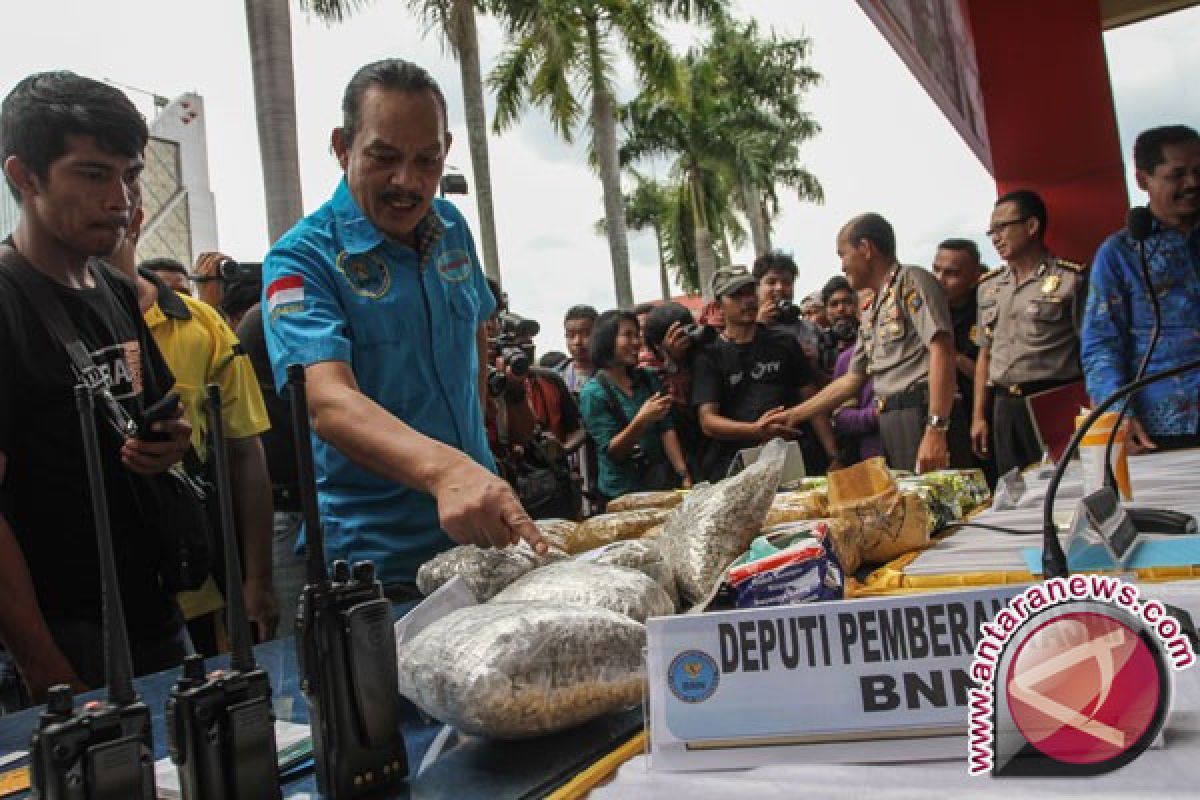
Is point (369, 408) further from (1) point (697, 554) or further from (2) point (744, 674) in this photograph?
(2) point (744, 674)

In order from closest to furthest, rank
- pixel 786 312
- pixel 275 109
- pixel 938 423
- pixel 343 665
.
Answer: pixel 343 665, pixel 938 423, pixel 786 312, pixel 275 109

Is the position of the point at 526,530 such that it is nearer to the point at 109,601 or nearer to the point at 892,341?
the point at 109,601

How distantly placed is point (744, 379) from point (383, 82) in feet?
8.55

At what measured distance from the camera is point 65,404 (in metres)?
1.38

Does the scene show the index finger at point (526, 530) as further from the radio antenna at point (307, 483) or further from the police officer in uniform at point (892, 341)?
the police officer in uniform at point (892, 341)

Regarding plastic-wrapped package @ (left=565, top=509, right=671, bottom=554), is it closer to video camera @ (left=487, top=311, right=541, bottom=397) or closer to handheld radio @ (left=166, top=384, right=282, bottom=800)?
handheld radio @ (left=166, top=384, right=282, bottom=800)

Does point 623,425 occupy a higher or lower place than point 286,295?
lower

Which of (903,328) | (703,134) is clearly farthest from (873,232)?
(703,134)

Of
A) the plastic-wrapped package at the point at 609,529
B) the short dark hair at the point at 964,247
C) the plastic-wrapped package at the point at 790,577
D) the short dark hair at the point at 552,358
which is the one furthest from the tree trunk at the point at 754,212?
the plastic-wrapped package at the point at 790,577

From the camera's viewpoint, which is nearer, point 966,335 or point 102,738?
point 102,738

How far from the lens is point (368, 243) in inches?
56.5

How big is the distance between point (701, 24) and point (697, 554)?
1259cm

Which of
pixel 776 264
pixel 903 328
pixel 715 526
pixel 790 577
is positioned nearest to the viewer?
pixel 790 577

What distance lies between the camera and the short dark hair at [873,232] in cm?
329
